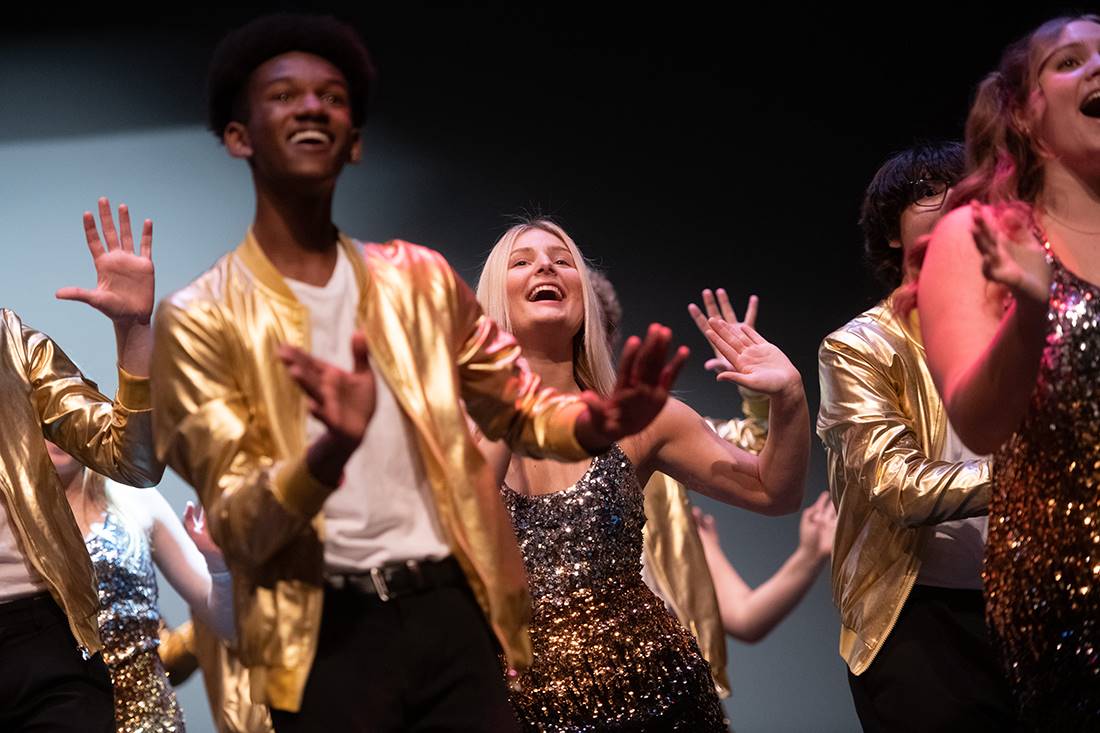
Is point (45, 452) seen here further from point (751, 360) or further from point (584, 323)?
point (751, 360)

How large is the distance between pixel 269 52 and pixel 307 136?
0.13 metres

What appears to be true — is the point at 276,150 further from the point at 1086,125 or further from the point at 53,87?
the point at 53,87

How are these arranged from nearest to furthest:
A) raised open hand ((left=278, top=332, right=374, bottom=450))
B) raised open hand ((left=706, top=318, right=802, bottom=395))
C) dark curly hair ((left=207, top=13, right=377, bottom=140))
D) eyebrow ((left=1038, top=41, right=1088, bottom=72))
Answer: raised open hand ((left=278, top=332, right=374, bottom=450)) < dark curly hair ((left=207, top=13, right=377, bottom=140)) < eyebrow ((left=1038, top=41, right=1088, bottom=72)) < raised open hand ((left=706, top=318, right=802, bottom=395))

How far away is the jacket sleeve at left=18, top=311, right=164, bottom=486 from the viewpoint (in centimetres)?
255

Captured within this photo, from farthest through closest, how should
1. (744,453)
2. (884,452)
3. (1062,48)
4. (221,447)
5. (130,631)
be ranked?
(130,631) < (744,453) < (884,452) < (1062,48) < (221,447)

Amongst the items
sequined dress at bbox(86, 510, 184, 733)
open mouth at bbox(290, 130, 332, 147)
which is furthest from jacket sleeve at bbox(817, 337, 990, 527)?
sequined dress at bbox(86, 510, 184, 733)

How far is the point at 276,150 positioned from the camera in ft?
5.65

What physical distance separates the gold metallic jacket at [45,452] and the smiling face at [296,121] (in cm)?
109

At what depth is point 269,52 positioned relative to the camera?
69.6 inches

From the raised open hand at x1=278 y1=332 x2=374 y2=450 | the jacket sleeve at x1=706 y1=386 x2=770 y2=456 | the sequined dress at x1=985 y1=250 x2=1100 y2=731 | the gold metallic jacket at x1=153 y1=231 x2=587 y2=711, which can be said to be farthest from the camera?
the jacket sleeve at x1=706 y1=386 x2=770 y2=456

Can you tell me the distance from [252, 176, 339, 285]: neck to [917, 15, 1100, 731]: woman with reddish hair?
32.3 inches

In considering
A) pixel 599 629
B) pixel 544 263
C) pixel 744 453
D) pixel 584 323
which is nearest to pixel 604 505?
pixel 599 629

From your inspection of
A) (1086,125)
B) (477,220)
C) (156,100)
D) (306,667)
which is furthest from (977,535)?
(156,100)

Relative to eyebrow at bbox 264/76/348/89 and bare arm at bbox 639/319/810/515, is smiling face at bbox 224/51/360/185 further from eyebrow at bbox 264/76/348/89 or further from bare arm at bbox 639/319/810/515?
bare arm at bbox 639/319/810/515
